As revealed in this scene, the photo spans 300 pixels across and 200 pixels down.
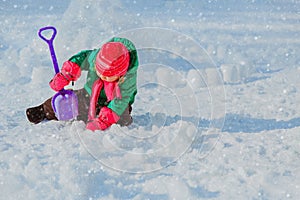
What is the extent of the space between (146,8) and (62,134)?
5.01 meters

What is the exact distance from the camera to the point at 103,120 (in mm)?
2812

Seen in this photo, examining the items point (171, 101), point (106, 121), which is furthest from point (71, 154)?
point (171, 101)

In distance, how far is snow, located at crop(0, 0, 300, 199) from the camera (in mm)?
2312

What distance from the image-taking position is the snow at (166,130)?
231 centimetres

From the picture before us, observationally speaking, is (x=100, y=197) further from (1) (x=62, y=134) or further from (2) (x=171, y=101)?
(2) (x=171, y=101)

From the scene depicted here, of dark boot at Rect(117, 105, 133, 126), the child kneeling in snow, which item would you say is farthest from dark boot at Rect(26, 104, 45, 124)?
dark boot at Rect(117, 105, 133, 126)

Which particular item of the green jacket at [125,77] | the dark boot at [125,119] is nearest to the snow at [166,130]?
the dark boot at [125,119]

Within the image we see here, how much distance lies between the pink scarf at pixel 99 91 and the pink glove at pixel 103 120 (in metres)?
0.07

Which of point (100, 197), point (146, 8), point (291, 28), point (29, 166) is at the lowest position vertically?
point (100, 197)

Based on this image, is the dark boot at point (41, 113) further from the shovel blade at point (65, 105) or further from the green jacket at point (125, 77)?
the green jacket at point (125, 77)

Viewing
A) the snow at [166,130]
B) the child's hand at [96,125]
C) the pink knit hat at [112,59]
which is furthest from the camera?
the child's hand at [96,125]

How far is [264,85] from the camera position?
3975 mm

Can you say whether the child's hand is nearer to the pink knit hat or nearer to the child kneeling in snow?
the child kneeling in snow

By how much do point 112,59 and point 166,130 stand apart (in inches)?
21.9
